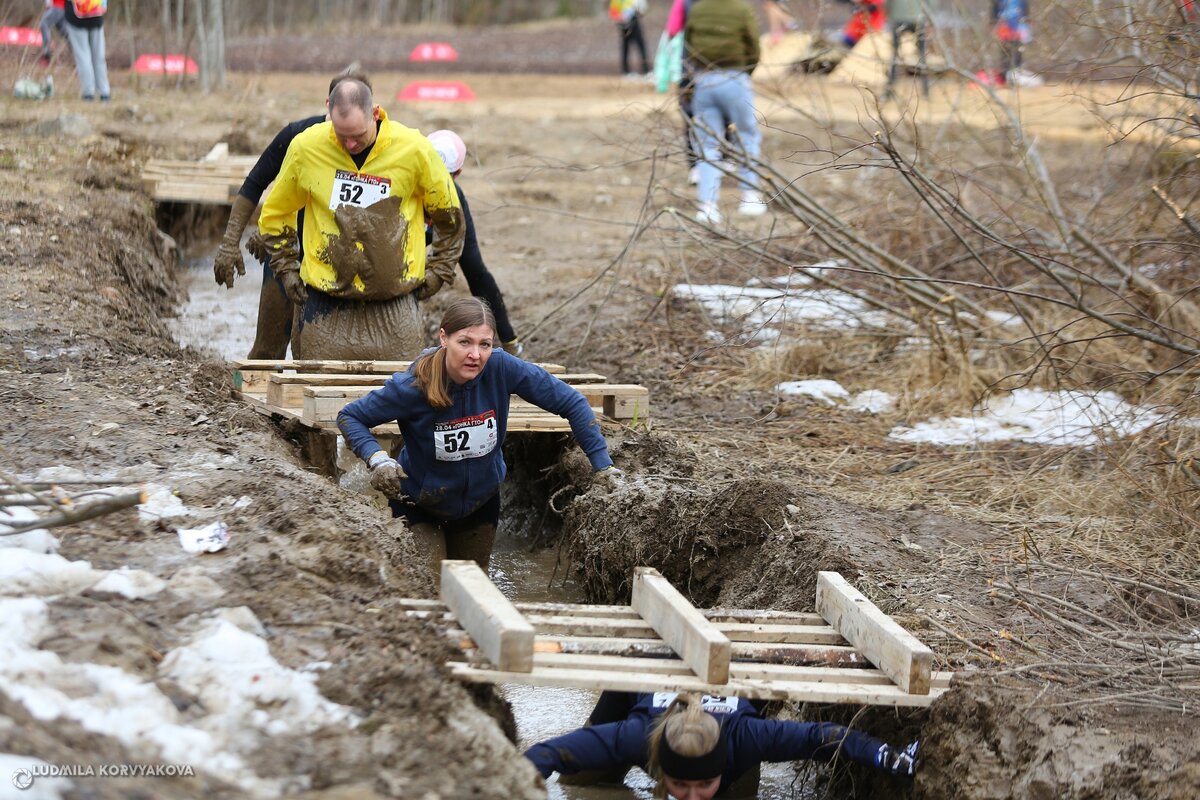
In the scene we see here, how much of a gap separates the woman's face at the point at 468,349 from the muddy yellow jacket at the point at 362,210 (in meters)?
1.45

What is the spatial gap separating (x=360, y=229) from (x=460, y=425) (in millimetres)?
1480

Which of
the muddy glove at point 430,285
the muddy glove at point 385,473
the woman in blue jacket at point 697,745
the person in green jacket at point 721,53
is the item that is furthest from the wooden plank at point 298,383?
the person in green jacket at point 721,53

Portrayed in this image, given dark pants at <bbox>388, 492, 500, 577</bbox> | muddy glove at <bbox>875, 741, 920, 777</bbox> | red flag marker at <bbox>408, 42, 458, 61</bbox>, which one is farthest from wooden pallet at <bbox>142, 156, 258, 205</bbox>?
red flag marker at <bbox>408, 42, 458, 61</bbox>

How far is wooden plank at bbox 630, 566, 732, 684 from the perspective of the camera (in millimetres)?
3711

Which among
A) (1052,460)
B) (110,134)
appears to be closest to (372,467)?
(1052,460)

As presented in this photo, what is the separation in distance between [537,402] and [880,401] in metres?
3.07

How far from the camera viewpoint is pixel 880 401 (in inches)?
295

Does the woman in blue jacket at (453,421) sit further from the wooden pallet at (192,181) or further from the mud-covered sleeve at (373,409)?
the wooden pallet at (192,181)

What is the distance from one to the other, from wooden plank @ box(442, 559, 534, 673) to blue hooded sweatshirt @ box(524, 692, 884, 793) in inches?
19.3

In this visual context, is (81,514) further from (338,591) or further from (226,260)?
(226,260)

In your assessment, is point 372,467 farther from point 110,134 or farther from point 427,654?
point 110,134

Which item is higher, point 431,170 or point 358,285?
point 431,170

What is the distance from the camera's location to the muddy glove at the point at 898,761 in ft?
13.3

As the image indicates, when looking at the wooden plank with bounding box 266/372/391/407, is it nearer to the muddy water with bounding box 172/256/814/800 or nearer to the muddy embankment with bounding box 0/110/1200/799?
the muddy embankment with bounding box 0/110/1200/799
